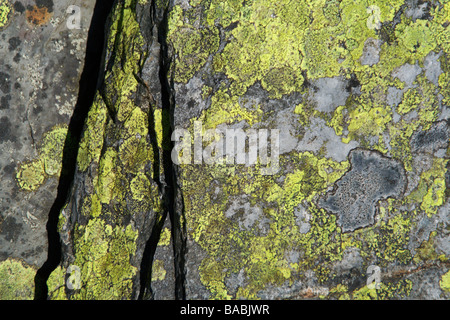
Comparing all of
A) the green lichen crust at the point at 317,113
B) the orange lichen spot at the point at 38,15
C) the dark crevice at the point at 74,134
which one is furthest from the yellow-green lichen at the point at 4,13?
the green lichen crust at the point at 317,113

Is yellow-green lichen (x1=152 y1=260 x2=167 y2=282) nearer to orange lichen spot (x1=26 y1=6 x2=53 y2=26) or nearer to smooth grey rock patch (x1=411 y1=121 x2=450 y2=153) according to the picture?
smooth grey rock patch (x1=411 y1=121 x2=450 y2=153)

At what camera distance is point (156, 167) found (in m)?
2.66

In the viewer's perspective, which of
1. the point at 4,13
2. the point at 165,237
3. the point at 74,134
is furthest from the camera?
the point at 74,134

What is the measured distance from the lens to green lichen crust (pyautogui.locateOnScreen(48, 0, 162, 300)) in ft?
8.74

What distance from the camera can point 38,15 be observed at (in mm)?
3031

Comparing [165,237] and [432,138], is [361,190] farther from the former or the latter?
[165,237]

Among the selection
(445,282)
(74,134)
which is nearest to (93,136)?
(74,134)

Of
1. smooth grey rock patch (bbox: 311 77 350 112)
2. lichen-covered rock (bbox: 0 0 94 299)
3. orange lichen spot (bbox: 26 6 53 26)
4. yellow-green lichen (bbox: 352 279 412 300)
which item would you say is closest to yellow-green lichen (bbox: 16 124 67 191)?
lichen-covered rock (bbox: 0 0 94 299)

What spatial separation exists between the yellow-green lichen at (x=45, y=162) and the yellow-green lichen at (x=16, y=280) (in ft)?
1.79

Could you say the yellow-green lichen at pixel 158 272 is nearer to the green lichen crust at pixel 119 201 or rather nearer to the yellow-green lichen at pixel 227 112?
the green lichen crust at pixel 119 201

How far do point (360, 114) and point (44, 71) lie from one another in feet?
7.07

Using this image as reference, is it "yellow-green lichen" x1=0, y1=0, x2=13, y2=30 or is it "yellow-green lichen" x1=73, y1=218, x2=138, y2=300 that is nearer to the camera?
"yellow-green lichen" x1=73, y1=218, x2=138, y2=300

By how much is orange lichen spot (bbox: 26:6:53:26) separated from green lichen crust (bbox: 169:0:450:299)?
1132 mm

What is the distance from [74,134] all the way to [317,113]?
1723 millimetres
